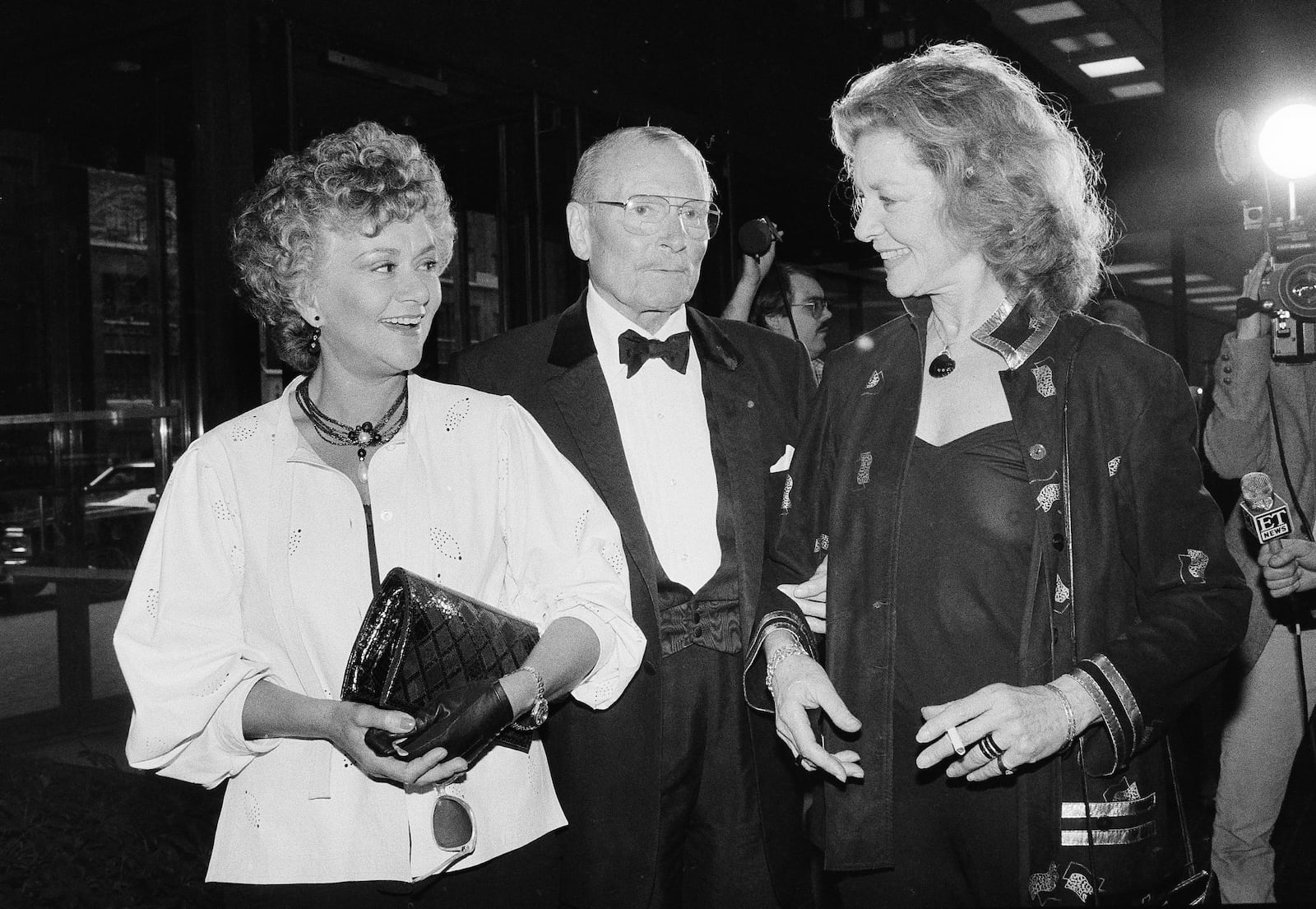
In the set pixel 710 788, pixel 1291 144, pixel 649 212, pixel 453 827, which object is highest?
pixel 1291 144

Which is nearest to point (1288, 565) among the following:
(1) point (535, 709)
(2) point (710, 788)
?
(2) point (710, 788)

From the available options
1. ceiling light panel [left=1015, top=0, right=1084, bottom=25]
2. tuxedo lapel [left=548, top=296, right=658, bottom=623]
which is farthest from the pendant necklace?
ceiling light panel [left=1015, top=0, right=1084, bottom=25]

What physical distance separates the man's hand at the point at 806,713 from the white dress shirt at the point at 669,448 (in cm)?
64

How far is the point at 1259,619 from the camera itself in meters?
3.19

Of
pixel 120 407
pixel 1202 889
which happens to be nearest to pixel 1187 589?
pixel 1202 889

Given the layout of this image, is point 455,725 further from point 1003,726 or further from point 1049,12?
point 1049,12

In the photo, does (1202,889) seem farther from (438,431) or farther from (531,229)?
(531,229)

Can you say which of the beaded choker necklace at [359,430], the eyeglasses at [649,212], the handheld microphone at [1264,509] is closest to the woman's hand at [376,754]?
the beaded choker necklace at [359,430]

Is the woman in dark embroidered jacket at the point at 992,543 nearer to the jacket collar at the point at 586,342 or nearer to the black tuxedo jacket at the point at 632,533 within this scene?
the black tuxedo jacket at the point at 632,533

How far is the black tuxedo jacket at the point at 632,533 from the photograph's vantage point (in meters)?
2.25

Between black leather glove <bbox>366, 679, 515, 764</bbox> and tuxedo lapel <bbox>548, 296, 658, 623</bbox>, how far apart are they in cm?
70

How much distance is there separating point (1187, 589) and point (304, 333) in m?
1.47

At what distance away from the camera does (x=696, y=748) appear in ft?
7.59

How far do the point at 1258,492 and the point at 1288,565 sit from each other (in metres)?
0.52
